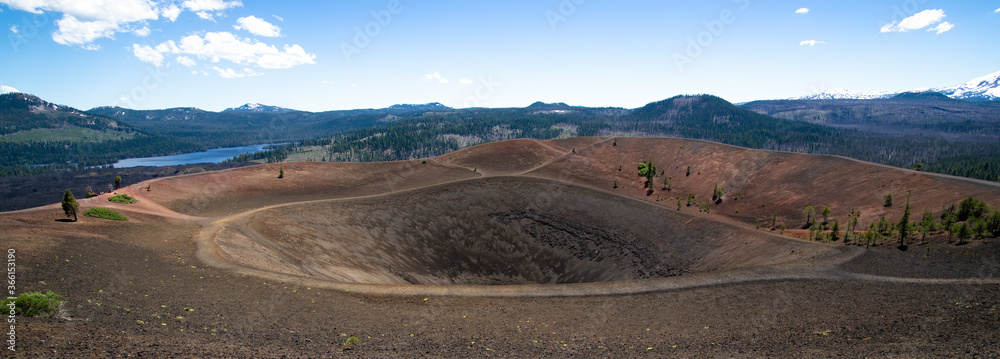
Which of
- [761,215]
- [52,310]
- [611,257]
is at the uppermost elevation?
[52,310]

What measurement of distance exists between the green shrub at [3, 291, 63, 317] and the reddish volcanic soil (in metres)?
0.63

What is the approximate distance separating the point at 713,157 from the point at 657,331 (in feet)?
213

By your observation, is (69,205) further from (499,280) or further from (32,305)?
(499,280)

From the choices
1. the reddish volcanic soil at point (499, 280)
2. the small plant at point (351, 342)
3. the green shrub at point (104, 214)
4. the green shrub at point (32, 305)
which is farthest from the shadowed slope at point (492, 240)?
the small plant at point (351, 342)

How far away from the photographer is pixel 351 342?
16.4m

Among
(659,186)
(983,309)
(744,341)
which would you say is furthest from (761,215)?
(744,341)

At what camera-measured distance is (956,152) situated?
172m

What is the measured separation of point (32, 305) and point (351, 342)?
1069 centimetres

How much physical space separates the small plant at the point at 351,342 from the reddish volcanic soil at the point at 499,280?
0.63 ft

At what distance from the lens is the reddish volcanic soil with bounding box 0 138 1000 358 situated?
16.2 meters

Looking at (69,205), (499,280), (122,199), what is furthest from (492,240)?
(122,199)

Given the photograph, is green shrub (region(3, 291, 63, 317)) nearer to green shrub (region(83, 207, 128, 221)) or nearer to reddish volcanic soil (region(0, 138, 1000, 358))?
reddish volcanic soil (region(0, 138, 1000, 358))

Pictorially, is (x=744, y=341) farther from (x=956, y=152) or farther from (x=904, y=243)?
(x=956, y=152)

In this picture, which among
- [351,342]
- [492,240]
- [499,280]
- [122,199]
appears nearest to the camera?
[351,342]
